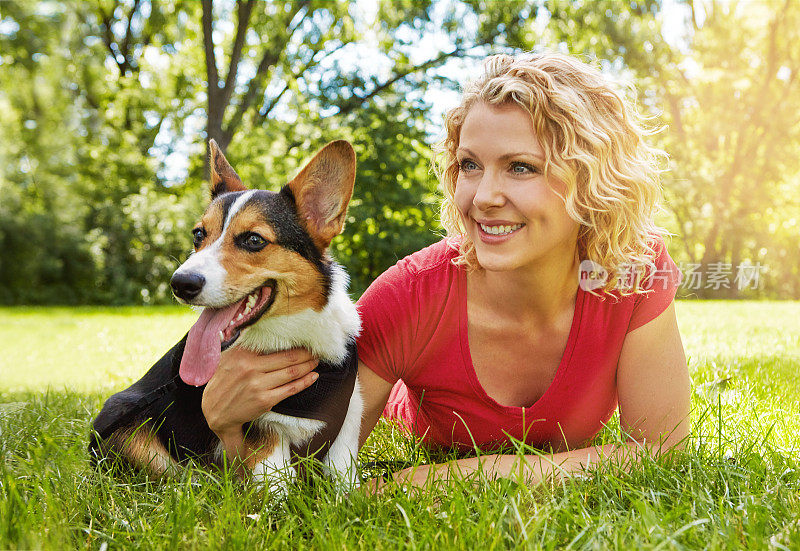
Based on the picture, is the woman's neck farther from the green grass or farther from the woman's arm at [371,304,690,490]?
the green grass

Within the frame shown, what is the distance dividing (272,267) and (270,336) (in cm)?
28

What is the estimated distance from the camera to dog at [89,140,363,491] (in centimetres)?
228

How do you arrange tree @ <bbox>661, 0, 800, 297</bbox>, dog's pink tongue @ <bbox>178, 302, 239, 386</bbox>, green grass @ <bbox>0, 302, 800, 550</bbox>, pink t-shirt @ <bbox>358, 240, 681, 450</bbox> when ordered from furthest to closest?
1. tree @ <bbox>661, 0, 800, 297</bbox>
2. pink t-shirt @ <bbox>358, 240, 681, 450</bbox>
3. dog's pink tongue @ <bbox>178, 302, 239, 386</bbox>
4. green grass @ <bbox>0, 302, 800, 550</bbox>

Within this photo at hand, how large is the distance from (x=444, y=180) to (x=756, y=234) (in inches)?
769

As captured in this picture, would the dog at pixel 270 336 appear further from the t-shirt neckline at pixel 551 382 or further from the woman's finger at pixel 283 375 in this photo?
the t-shirt neckline at pixel 551 382

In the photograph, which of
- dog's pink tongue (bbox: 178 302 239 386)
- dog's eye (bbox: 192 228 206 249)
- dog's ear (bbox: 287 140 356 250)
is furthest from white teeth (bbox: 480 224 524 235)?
dog's eye (bbox: 192 228 206 249)

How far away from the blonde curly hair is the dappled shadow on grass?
77 cm

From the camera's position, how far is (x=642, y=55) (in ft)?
57.7

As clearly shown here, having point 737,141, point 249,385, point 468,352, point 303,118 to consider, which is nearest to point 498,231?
point 468,352

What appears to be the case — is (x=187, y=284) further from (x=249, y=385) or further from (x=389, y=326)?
(x=389, y=326)

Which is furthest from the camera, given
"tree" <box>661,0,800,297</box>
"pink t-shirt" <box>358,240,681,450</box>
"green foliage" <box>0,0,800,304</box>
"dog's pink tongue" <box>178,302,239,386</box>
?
"tree" <box>661,0,800,297</box>

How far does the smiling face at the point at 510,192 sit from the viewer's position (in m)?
2.28

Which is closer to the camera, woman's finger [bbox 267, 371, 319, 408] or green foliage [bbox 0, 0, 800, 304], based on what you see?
woman's finger [bbox 267, 371, 319, 408]

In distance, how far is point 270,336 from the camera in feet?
8.05
